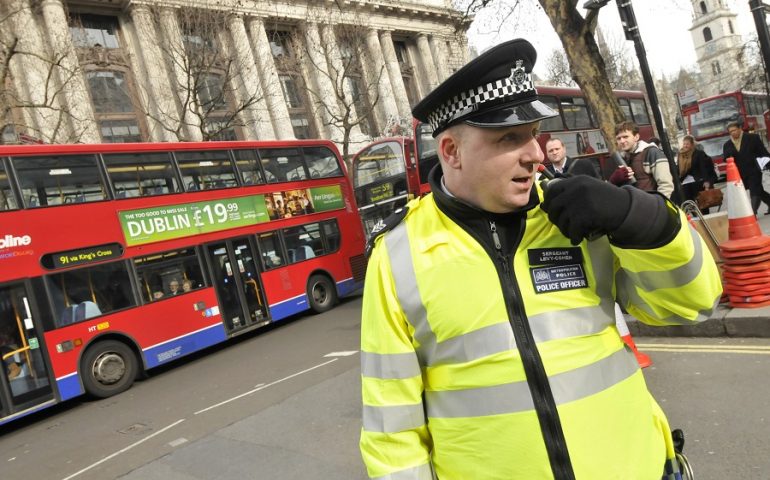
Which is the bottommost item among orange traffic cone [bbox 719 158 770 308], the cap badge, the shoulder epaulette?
orange traffic cone [bbox 719 158 770 308]

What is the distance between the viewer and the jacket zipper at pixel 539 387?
1.30 metres

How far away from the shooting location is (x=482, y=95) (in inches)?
55.6

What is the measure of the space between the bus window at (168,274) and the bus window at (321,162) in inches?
160

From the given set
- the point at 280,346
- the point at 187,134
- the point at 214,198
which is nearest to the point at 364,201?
the point at 214,198

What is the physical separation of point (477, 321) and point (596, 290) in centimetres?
34

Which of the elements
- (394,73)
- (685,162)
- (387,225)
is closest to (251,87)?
(394,73)

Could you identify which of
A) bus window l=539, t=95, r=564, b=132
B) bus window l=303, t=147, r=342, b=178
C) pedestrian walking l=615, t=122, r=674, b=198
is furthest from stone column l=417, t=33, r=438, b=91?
pedestrian walking l=615, t=122, r=674, b=198

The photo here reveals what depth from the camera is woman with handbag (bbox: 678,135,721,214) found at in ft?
30.4

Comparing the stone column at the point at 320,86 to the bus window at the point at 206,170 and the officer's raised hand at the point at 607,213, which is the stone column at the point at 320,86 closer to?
the bus window at the point at 206,170

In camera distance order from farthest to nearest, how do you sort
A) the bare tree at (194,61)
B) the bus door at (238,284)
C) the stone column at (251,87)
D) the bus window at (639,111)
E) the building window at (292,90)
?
1. the building window at (292,90)
2. the stone column at (251,87)
3. the bare tree at (194,61)
4. the bus window at (639,111)
5. the bus door at (238,284)

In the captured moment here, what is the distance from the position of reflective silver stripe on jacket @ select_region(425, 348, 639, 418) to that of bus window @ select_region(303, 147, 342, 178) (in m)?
12.7

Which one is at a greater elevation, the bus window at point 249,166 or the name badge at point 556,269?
the bus window at point 249,166

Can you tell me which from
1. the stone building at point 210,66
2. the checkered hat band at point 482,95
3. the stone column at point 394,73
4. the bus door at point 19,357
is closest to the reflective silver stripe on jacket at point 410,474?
the checkered hat band at point 482,95

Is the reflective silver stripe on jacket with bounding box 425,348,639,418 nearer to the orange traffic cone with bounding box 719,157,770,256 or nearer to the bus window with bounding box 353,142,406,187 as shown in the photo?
the orange traffic cone with bounding box 719,157,770,256
